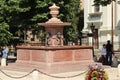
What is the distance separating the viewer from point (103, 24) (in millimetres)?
57938

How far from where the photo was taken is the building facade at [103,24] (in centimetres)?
5541

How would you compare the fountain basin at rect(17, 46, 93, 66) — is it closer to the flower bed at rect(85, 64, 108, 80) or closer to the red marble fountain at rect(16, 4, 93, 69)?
the red marble fountain at rect(16, 4, 93, 69)

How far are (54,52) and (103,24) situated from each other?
111ft

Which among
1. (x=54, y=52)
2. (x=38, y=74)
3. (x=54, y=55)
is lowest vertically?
(x=38, y=74)

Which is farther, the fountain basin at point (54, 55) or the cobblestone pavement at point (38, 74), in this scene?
the fountain basin at point (54, 55)

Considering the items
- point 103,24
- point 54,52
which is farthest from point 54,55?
point 103,24

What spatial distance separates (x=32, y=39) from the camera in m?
76.6

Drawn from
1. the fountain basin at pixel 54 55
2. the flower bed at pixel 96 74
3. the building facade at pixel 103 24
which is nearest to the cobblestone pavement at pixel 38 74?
the fountain basin at pixel 54 55

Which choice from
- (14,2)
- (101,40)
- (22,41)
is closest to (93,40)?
(101,40)

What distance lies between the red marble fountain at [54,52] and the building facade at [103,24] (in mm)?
25944

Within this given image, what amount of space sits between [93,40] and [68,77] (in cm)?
3643

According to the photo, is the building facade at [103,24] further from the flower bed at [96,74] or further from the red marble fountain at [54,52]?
the flower bed at [96,74]

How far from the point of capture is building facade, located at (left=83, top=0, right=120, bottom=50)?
55.4 metres

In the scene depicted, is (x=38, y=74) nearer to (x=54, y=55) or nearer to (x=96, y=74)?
(x=54, y=55)
